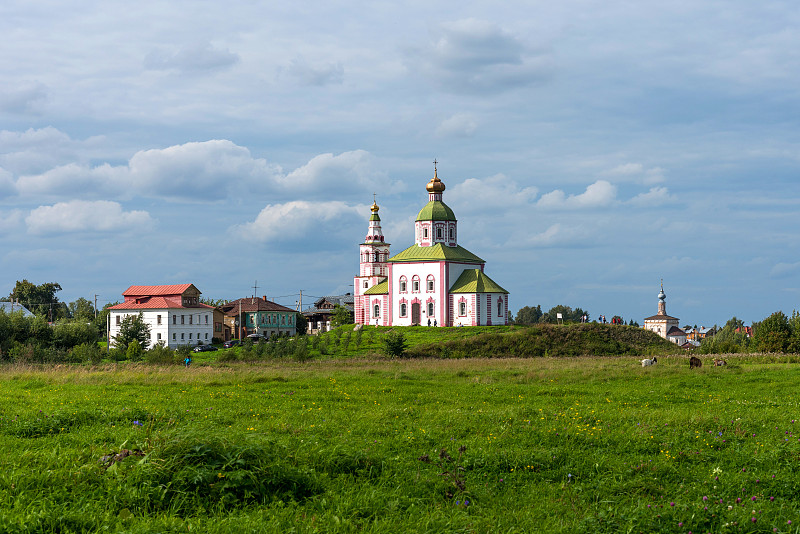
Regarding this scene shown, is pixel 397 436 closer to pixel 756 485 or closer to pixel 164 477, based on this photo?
pixel 164 477

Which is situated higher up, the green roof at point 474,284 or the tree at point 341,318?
the green roof at point 474,284

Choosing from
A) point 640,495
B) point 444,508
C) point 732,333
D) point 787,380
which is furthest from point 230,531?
point 732,333

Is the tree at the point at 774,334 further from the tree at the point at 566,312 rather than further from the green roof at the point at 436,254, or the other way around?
the tree at the point at 566,312

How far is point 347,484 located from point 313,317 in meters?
98.9

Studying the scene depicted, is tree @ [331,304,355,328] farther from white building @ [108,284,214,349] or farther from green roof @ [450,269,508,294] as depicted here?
green roof @ [450,269,508,294]

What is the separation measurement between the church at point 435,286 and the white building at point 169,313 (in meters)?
17.4

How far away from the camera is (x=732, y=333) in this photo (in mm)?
118062

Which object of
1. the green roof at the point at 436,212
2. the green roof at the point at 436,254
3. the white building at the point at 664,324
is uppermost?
the green roof at the point at 436,212

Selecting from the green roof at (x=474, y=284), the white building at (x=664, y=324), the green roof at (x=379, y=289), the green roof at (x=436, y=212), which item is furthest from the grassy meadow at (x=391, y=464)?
the white building at (x=664, y=324)

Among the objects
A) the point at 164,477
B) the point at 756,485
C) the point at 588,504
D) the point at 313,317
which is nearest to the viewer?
the point at 164,477

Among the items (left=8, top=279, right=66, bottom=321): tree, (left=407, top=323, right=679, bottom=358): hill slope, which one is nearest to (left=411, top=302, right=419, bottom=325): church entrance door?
(left=407, top=323, right=679, bottom=358): hill slope

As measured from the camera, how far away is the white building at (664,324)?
16112cm

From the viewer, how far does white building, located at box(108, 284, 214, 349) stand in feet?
226

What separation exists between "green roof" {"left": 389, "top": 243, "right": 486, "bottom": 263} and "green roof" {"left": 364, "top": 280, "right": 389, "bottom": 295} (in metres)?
3.30
